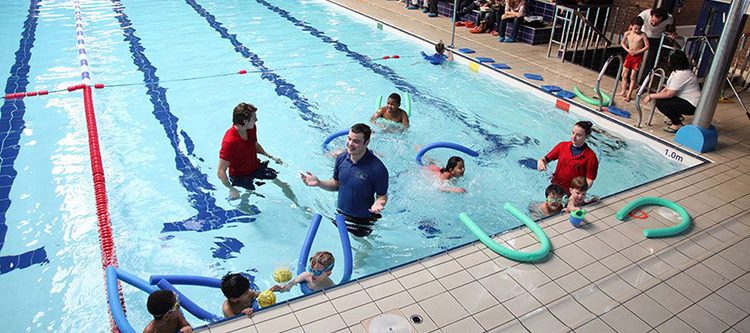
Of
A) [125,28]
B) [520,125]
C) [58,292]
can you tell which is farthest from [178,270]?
[125,28]

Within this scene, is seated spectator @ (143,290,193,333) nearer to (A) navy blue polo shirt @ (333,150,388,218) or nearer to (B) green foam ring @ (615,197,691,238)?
(A) navy blue polo shirt @ (333,150,388,218)

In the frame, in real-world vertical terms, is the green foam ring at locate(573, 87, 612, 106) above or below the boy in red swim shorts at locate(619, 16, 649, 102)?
below

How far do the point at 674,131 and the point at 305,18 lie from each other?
9.86 m

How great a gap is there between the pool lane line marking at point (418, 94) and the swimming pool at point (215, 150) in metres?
0.04

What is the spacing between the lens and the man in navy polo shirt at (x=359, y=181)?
389cm

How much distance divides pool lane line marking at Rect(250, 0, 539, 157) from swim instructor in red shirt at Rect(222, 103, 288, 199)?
117 inches

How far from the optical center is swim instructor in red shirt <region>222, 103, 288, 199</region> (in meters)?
4.52

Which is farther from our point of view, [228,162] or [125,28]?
[125,28]

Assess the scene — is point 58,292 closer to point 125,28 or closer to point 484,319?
point 484,319

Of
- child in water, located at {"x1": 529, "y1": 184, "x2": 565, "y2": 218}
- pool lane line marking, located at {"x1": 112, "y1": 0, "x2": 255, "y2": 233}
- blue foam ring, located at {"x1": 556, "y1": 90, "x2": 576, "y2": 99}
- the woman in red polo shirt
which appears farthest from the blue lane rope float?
blue foam ring, located at {"x1": 556, "y1": 90, "x2": 576, "y2": 99}

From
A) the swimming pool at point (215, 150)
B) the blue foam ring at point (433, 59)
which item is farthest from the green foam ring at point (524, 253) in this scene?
the blue foam ring at point (433, 59)

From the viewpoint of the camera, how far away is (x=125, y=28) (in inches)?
489

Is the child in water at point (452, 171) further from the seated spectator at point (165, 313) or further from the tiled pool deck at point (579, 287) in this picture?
the seated spectator at point (165, 313)

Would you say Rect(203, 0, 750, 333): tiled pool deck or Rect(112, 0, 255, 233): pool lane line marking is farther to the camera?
Rect(112, 0, 255, 233): pool lane line marking
